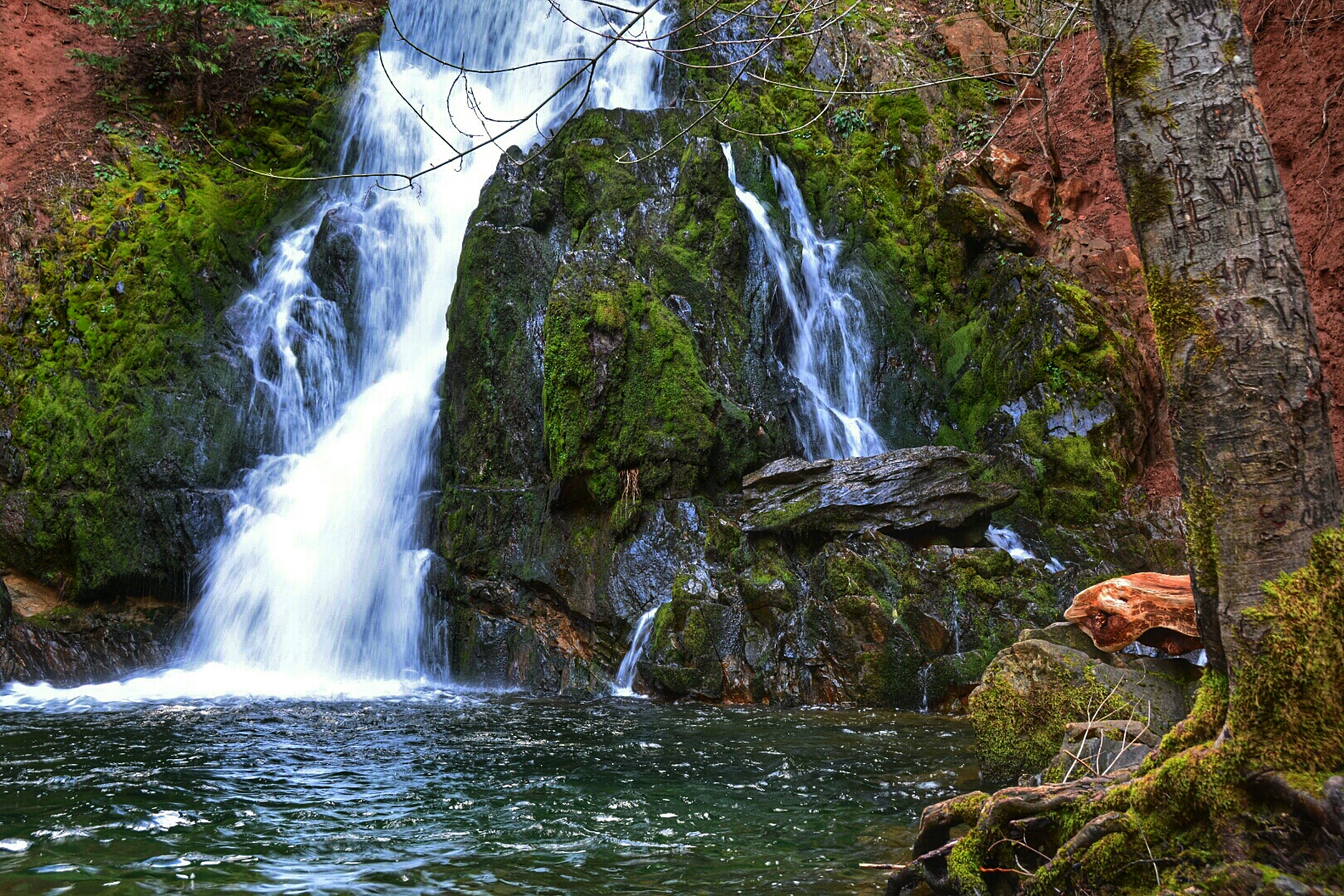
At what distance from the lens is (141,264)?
1353 centimetres

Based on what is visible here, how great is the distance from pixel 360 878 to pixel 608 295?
26.3 feet

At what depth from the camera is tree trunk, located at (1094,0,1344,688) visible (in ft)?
7.98

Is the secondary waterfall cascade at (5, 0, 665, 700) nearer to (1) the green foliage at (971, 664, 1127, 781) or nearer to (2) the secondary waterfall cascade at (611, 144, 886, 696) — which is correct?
(2) the secondary waterfall cascade at (611, 144, 886, 696)

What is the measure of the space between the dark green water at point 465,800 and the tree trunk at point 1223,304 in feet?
6.95

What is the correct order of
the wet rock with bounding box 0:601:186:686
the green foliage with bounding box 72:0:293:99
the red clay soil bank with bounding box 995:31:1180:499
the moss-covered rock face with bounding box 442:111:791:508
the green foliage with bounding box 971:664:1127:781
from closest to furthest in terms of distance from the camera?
the green foliage with bounding box 971:664:1127:781, the moss-covered rock face with bounding box 442:111:791:508, the wet rock with bounding box 0:601:186:686, the red clay soil bank with bounding box 995:31:1180:499, the green foliage with bounding box 72:0:293:99

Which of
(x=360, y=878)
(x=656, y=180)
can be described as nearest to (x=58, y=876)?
(x=360, y=878)

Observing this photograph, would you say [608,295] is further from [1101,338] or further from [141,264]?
[141,264]

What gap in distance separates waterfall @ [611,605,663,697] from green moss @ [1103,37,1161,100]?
7.60 m

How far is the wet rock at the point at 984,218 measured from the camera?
13.4 m

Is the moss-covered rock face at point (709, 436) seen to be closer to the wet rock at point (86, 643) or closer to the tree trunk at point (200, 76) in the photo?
the wet rock at point (86, 643)

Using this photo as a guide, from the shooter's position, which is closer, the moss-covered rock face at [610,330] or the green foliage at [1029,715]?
the green foliage at [1029,715]

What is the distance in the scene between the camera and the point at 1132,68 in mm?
2723

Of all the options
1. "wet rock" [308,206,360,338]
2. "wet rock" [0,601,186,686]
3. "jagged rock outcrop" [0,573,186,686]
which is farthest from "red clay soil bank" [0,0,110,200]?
"wet rock" [0,601,186,686]

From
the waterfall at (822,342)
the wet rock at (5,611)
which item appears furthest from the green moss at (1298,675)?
the wet rock at (5,611)
